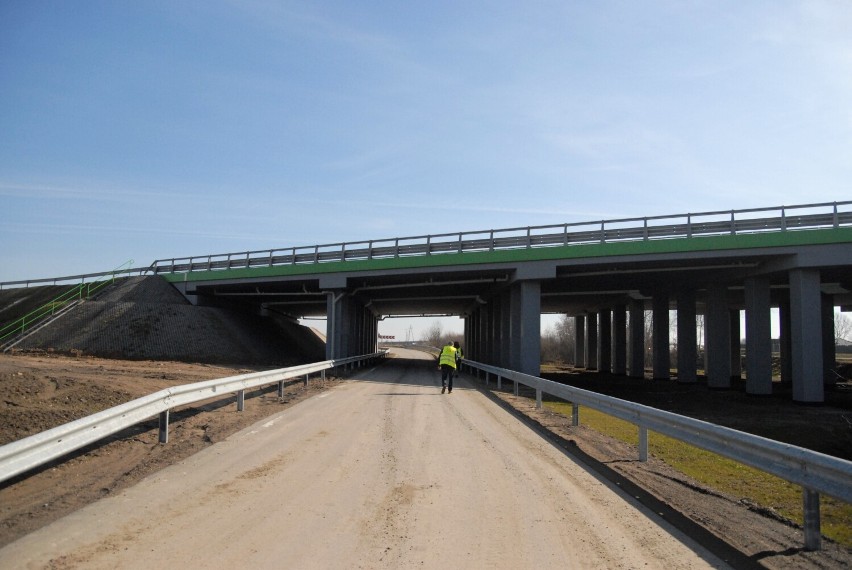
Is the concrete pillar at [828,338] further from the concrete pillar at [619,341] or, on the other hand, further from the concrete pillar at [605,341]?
the concrete pillar at [605,341]

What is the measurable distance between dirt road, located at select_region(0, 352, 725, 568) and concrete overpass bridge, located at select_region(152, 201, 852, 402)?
18.0 m

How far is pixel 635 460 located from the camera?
9.10m

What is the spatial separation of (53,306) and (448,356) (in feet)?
92.9

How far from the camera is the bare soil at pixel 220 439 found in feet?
17.5

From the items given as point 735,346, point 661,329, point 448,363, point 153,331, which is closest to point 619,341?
point 661,329

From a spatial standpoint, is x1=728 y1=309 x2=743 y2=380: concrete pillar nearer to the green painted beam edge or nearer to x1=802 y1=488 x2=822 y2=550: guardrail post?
the green painted beam edge

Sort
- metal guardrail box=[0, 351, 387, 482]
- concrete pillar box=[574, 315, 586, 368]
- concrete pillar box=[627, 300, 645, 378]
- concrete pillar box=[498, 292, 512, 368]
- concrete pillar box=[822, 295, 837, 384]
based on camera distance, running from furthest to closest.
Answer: concrete pillar box=[574, 315, 586, 368]
concrete pillar box=[627, 300, 645, 378]
concrete pillar box=[822, 295, 837, 384]
concrete pillar box=[498, 292, 512, 368]
metal guardrail box=[0, 351, 387, 482]

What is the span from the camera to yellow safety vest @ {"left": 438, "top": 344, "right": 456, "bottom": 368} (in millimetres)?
20438

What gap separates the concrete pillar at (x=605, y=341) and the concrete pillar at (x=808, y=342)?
80.2 feet

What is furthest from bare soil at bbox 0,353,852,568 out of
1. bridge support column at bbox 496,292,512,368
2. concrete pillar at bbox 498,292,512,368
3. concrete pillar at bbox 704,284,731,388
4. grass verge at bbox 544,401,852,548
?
concrete pillar at bbox 498,292,512,368

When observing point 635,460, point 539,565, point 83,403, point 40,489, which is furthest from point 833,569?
point 83,403

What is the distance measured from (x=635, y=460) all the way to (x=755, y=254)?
58.6 feet

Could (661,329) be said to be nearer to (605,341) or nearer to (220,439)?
(605,341)

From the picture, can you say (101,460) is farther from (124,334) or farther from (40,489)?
(124,334)
